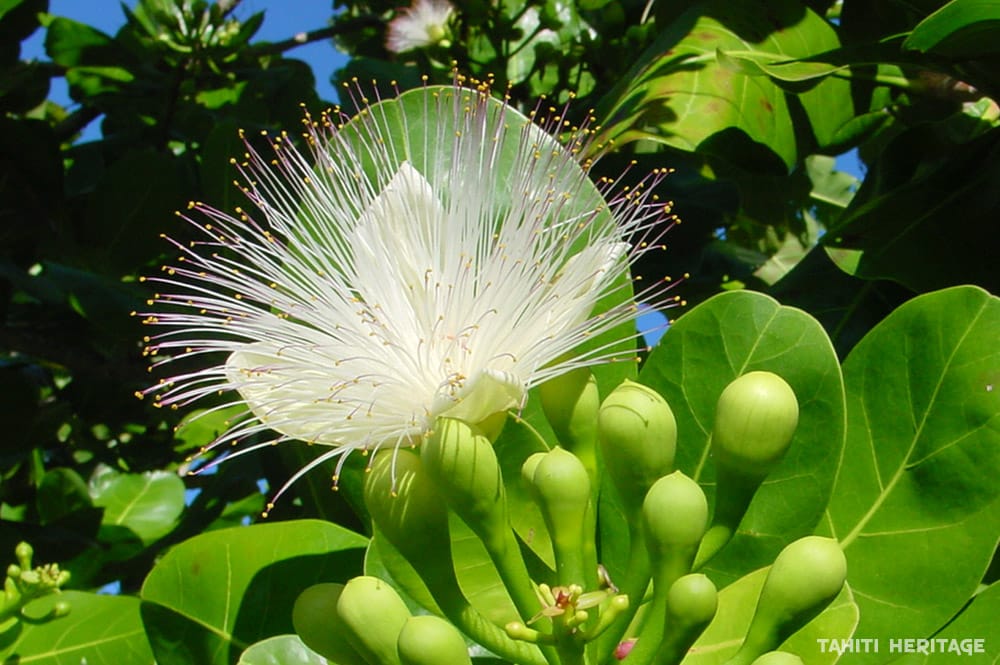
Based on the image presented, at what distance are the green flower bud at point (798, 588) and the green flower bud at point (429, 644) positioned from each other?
1.07 feet

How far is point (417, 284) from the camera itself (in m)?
1.49

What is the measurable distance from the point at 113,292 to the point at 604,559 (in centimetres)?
170

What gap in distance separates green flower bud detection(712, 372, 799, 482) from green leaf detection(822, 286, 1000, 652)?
278mm

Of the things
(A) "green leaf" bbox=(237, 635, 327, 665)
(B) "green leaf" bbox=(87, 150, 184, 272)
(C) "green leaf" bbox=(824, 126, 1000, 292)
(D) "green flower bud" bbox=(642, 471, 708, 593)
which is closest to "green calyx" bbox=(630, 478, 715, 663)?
(D) "green flower bud" bbox=(642, 471, 708, 593)

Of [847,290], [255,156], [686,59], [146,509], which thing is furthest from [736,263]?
[146,509]

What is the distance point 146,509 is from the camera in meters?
3.99

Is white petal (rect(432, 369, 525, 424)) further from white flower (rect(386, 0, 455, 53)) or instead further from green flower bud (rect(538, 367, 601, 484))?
white flower (rect(386, 0, 455, 53))

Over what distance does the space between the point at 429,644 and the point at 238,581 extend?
65 centimetres

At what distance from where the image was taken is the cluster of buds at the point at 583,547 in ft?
3.85

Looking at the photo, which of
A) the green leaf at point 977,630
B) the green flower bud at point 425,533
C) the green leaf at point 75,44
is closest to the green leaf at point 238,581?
the green flower bud at point 425,533

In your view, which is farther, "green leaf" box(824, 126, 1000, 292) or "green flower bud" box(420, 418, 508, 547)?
"green leaf" box(824, 126, 1000, 292)

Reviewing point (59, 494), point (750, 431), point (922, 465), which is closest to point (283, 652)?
point (750, 431)

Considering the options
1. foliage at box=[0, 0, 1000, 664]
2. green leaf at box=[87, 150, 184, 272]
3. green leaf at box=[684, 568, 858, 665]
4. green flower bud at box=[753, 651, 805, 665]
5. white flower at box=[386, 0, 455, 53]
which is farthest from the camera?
white flower at box=[386, 0, 455, 53]

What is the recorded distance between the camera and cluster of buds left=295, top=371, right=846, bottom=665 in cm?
117
